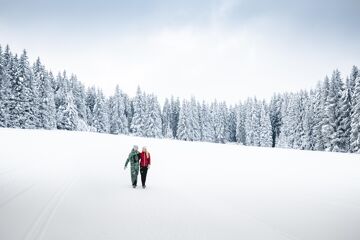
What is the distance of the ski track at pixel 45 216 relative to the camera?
8391 mm

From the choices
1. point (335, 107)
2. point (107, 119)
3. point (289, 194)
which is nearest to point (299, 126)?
point (335, 107)

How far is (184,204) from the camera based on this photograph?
44.1ft

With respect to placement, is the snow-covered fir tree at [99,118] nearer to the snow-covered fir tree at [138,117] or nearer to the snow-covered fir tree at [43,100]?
the snow-covered fir tree at [138,117]

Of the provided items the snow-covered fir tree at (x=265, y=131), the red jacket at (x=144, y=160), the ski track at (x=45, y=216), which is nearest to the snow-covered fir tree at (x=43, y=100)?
the snow-covered fir tree at (x=265, y=131)

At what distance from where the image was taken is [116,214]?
11086 mm

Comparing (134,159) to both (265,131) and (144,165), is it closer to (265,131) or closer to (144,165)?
(144,165)

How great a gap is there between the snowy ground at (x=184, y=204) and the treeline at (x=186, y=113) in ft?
109

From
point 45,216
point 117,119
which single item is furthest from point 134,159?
point 117,119

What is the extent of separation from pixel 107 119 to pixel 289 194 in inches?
3561

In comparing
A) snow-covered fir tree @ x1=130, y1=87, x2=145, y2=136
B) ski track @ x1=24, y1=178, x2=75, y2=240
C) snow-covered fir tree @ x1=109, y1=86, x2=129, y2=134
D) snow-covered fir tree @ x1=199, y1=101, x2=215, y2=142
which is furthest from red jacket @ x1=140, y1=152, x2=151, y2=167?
snow-covered fir tree @ x1=199, y1=101, x2=215, y2=142

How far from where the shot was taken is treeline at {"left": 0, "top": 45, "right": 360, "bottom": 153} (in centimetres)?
5953

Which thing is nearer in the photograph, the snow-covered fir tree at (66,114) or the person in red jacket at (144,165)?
the person in red jacket at (144,165)

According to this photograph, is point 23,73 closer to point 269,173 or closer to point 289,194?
point 269,173

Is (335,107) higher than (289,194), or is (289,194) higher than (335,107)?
(335,107)
